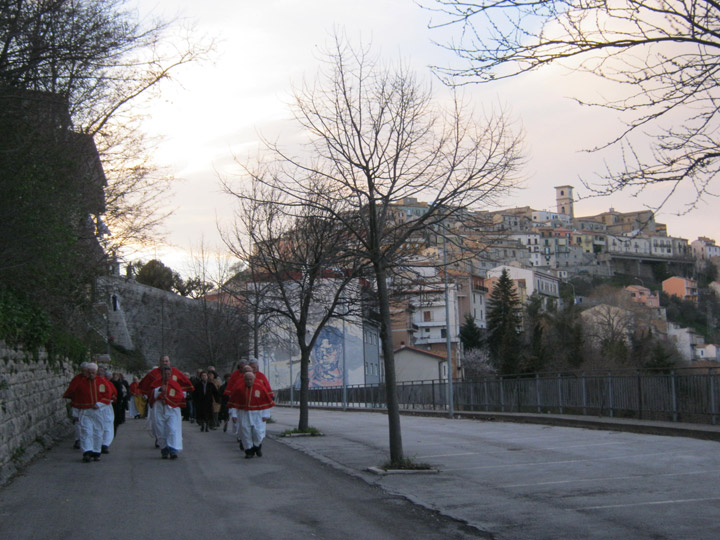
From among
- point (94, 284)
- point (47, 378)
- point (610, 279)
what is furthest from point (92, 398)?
point (610, 279)

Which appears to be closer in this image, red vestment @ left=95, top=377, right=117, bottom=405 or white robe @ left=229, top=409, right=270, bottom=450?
red vestment @ left=95, top=377, right=117, bottom=405

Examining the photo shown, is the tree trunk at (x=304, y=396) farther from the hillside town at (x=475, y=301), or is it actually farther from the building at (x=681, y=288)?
the building at (x=681, y=288)

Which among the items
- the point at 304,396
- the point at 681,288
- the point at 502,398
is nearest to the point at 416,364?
the point at 502,398

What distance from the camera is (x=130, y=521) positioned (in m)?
8.12

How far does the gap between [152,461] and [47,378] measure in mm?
4206

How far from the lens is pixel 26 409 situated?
14008 millimetres

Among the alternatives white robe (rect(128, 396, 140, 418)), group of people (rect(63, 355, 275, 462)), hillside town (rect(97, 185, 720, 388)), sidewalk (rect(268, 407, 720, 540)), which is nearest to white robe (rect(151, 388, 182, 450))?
group of people (rect(63, 355, 275, 462))

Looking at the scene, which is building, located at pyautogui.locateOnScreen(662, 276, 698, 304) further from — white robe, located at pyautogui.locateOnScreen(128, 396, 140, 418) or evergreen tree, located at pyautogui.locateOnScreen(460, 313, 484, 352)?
white robe, located at pyautogui.locateOnScreen(128, 396, 140, 418)

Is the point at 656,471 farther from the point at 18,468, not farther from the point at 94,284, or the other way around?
the point at 94,284

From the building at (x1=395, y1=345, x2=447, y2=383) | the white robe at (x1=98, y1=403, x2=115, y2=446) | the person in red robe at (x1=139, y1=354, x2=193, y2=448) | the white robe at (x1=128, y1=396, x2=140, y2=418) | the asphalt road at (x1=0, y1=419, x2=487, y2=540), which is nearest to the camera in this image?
the asphalt road at (x1=0, y1=419, x2=487, y2=540)

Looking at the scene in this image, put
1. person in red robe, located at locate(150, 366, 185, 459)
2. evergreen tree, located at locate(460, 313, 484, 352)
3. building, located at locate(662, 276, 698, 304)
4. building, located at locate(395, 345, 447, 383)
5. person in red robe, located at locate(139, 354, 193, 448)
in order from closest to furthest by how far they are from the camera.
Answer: person in red robe, located at locate(150, 366, 185, 459) < person in red robe, located at locate(139, 354, 193, 448) < building, located at locate(395, 345, 447, 383) < evergreen tree, located at locate(460, 313, 484, 352) < building, located at locate(662, 276, 698, 304)

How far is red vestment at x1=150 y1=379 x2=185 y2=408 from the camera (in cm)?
1447

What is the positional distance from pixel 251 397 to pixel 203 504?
5615 millimetres

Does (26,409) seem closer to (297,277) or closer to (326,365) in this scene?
(297,277)
